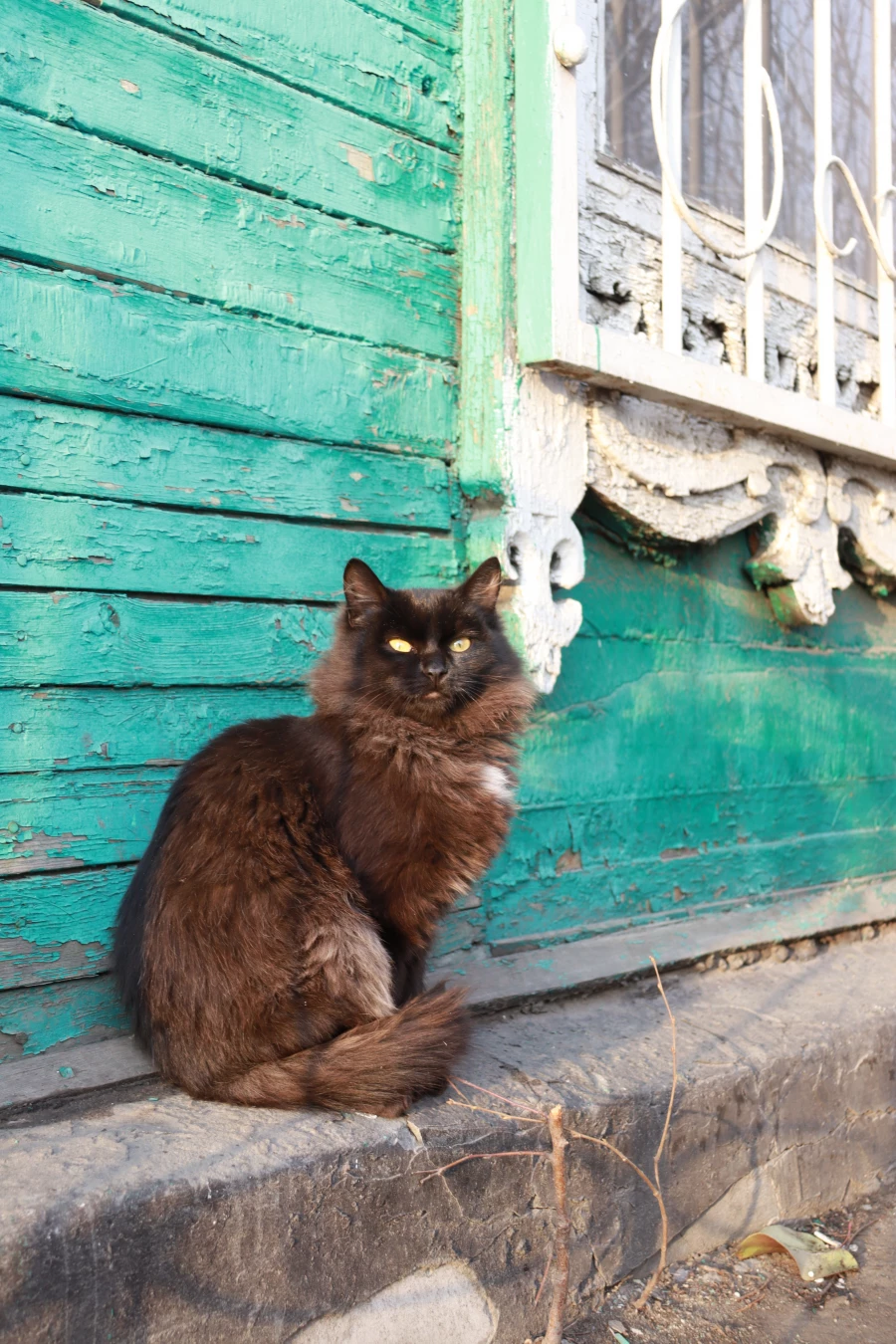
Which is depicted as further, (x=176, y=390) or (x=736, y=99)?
(x=736, y=99)

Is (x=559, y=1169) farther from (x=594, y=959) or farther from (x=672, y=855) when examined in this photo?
(x=672, y=855)

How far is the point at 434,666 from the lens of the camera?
211cm

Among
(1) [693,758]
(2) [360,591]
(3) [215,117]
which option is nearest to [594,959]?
(1) [693,758]

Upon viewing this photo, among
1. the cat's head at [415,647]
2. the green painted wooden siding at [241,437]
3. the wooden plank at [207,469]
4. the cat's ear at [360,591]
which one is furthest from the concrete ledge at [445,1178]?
the wooden plank at [207,469]

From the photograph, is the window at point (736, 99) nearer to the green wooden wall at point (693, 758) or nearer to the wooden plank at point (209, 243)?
the wooden plank at point (209, 243)

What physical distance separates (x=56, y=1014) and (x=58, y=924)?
0.19m

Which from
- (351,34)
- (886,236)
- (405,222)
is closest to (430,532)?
(405,222)

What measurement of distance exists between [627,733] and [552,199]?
5.21ft

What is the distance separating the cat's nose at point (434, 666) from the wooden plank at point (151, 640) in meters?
0.44

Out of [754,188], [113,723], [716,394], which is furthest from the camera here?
[754,188]

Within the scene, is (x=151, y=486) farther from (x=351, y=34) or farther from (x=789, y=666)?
(x=789, y=666)

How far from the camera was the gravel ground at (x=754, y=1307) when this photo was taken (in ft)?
6.40

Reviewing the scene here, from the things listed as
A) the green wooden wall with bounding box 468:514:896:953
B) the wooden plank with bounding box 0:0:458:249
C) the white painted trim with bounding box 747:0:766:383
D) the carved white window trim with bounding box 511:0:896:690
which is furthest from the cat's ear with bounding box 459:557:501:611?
the white painted trim with bounding box 747:0:766:383

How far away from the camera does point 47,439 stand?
1.98m
